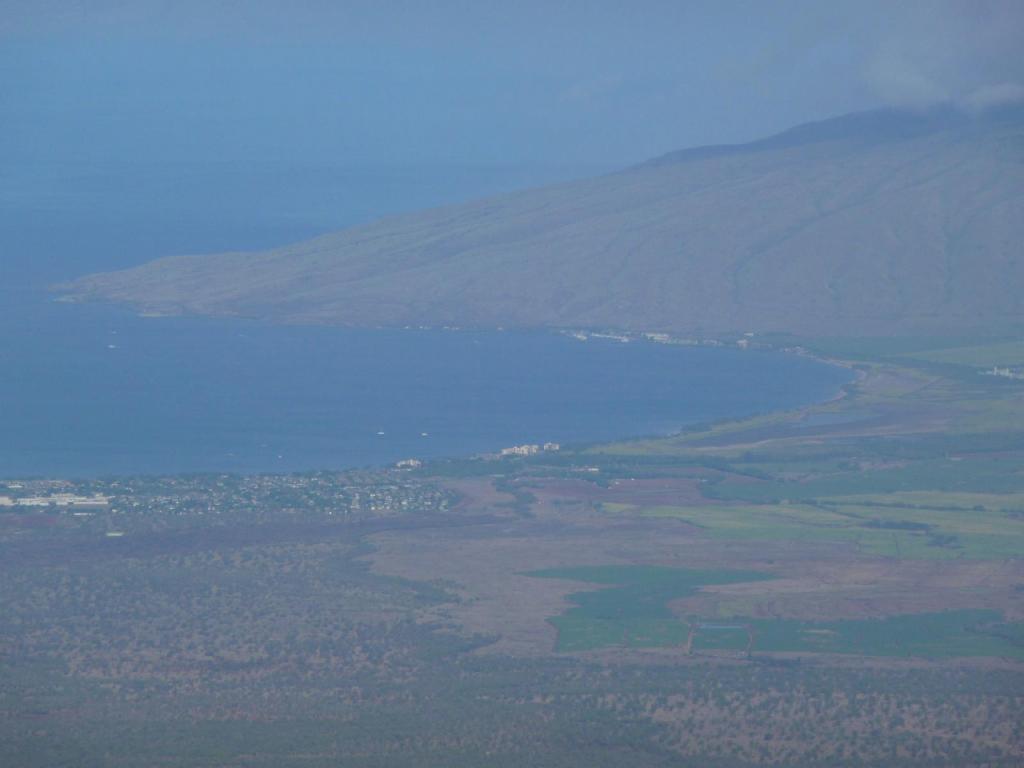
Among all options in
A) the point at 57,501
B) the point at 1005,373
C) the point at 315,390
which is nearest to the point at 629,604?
the point at 57,501

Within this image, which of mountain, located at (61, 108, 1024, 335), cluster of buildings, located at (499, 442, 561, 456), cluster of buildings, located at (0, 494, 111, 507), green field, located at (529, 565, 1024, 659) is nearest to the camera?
green field, located at (529, 565, 1024, 659)

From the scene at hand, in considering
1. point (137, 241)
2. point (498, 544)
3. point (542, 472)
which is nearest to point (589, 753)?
point (498, 544)

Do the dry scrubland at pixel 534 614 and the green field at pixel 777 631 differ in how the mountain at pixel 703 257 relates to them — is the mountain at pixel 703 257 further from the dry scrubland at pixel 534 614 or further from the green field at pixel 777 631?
the green field at pixel 777 631

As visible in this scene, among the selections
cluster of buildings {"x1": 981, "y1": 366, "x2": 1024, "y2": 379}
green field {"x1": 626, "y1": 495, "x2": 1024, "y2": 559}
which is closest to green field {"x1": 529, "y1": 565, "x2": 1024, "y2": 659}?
green field {"x1": 626, "y1": 495, "x2": 1024, "y2": 559}

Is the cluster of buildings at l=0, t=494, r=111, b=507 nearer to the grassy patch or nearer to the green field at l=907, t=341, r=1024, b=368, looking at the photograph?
the grassy patch

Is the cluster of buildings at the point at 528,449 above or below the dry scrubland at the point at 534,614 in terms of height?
above

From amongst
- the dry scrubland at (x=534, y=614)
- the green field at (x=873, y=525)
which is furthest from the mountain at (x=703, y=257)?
the green field at (x=873, y=525)

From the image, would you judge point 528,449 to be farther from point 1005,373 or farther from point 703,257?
point 703,257
